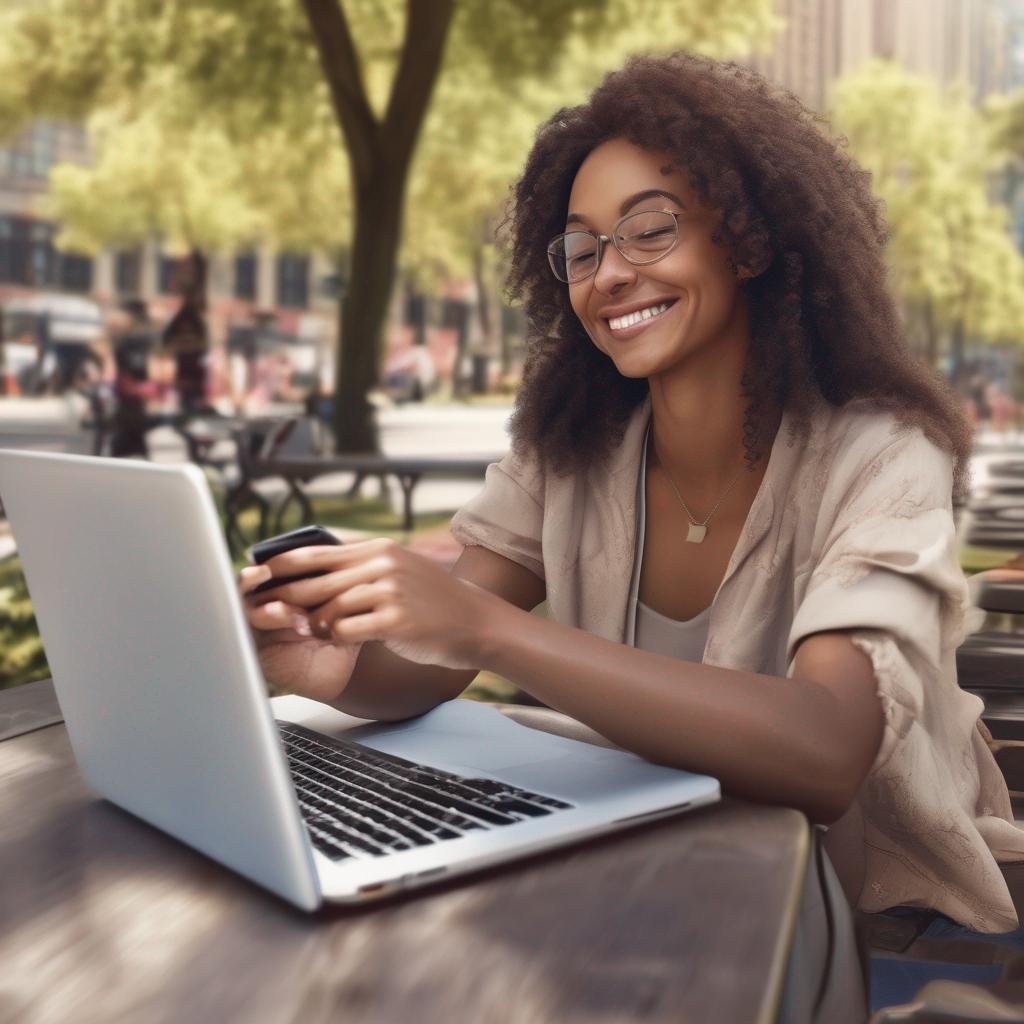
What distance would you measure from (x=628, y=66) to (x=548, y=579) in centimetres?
74

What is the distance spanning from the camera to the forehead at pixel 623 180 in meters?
1.84

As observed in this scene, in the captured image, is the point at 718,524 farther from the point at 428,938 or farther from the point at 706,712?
the point at 428,938

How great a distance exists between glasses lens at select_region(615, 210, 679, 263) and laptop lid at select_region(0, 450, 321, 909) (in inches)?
34.5

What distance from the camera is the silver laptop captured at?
950 millimetres

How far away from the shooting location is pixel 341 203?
73.6 feet

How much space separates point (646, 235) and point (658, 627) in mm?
527

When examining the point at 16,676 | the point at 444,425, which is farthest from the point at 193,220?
the point at 16,676

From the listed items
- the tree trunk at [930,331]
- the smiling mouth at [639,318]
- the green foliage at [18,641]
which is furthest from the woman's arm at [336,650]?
the tree trunk at [930,331]

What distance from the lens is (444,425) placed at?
2539cm

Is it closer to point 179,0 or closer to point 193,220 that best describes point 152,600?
point 179,0

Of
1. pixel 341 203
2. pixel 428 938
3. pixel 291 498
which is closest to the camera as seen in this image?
pixel 428 938

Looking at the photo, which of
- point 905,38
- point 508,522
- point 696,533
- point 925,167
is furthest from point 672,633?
point 905,38

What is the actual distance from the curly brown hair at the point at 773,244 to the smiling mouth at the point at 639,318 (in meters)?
0.12

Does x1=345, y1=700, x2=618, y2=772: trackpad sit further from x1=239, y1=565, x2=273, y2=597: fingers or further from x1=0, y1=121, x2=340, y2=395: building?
x1=0, y1=121, x2=340, y2=395: building
